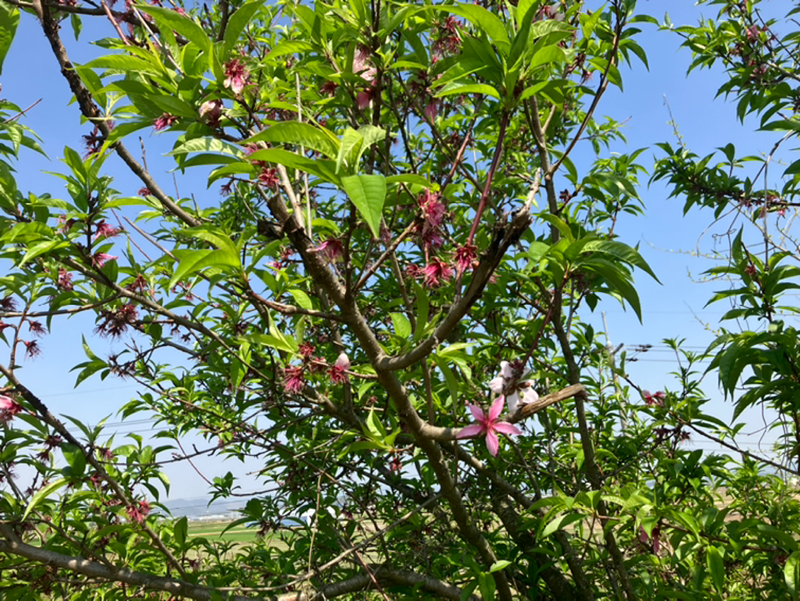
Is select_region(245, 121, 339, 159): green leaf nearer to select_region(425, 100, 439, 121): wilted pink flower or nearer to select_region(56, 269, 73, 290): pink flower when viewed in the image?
select_region(425, 100, 439, 121): wilted pink flower

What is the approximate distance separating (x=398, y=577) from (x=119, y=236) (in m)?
1.78

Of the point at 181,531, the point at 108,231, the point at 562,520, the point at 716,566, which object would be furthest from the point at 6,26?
the point at 716,566

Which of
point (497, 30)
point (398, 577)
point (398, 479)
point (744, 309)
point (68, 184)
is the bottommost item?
point (398, 577)

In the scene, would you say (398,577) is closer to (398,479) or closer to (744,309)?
(398,479)

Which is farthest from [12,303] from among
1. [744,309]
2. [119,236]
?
[744,309]

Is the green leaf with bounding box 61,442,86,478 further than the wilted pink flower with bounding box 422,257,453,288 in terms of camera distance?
Yes

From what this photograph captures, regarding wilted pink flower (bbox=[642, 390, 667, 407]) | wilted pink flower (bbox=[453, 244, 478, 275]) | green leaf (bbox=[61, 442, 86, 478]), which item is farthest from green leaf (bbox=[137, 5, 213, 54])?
wilted pink flower (bbox=[642, 390, 667, 407])

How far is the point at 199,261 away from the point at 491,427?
743mm

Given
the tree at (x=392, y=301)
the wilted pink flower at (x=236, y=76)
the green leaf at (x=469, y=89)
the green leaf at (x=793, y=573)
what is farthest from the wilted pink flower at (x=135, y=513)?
the green leaf at (x=793, y=573)

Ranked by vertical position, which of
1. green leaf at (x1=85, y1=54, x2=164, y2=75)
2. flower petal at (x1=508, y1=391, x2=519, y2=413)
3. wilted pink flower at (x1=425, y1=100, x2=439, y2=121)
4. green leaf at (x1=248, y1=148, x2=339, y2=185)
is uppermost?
wilted pink flower at (x1=425, y1=100, x2=439, y2=121)

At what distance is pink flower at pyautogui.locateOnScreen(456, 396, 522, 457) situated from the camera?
1.23 m

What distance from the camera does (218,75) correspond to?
1.20 metres

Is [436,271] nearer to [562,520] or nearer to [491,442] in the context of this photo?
[491,442]

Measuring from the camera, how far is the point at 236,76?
4.28 ft
